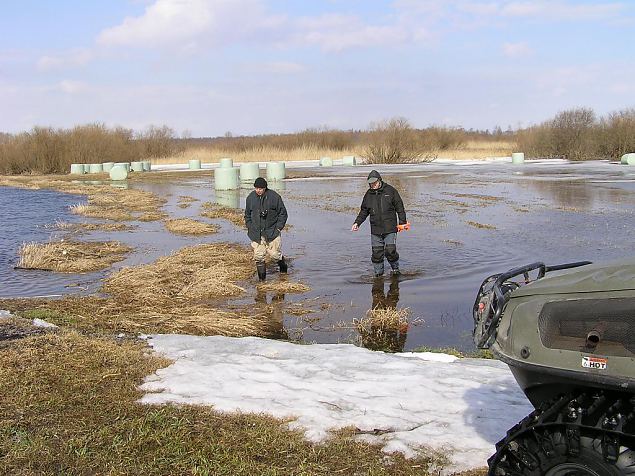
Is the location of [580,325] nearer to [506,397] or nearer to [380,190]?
[506,397]

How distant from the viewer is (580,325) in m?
2.78

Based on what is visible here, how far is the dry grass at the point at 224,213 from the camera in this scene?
18.8 metres

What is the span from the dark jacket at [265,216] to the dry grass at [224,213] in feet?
22.2

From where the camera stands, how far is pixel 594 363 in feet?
8.75

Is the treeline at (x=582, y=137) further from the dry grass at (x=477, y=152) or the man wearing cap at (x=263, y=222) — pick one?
the man wearing cap at (x=263, y=222)

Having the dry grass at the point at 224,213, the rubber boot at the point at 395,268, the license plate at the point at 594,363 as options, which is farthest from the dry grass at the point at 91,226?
the license plate at the point at 594,363

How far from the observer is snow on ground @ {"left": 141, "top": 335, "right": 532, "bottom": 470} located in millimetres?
4379

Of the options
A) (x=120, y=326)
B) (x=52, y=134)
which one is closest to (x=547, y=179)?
(x=120, y=326)

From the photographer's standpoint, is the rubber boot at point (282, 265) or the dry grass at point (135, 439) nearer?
the dry grass at point (135, 439)

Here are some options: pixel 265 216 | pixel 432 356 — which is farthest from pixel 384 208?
pixel 432 356

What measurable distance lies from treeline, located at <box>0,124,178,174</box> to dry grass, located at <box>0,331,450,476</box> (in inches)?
2172

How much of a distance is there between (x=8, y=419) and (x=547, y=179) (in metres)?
32.4

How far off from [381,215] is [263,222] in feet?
6.51

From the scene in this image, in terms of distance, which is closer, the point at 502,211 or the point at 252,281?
the point at 252,281
